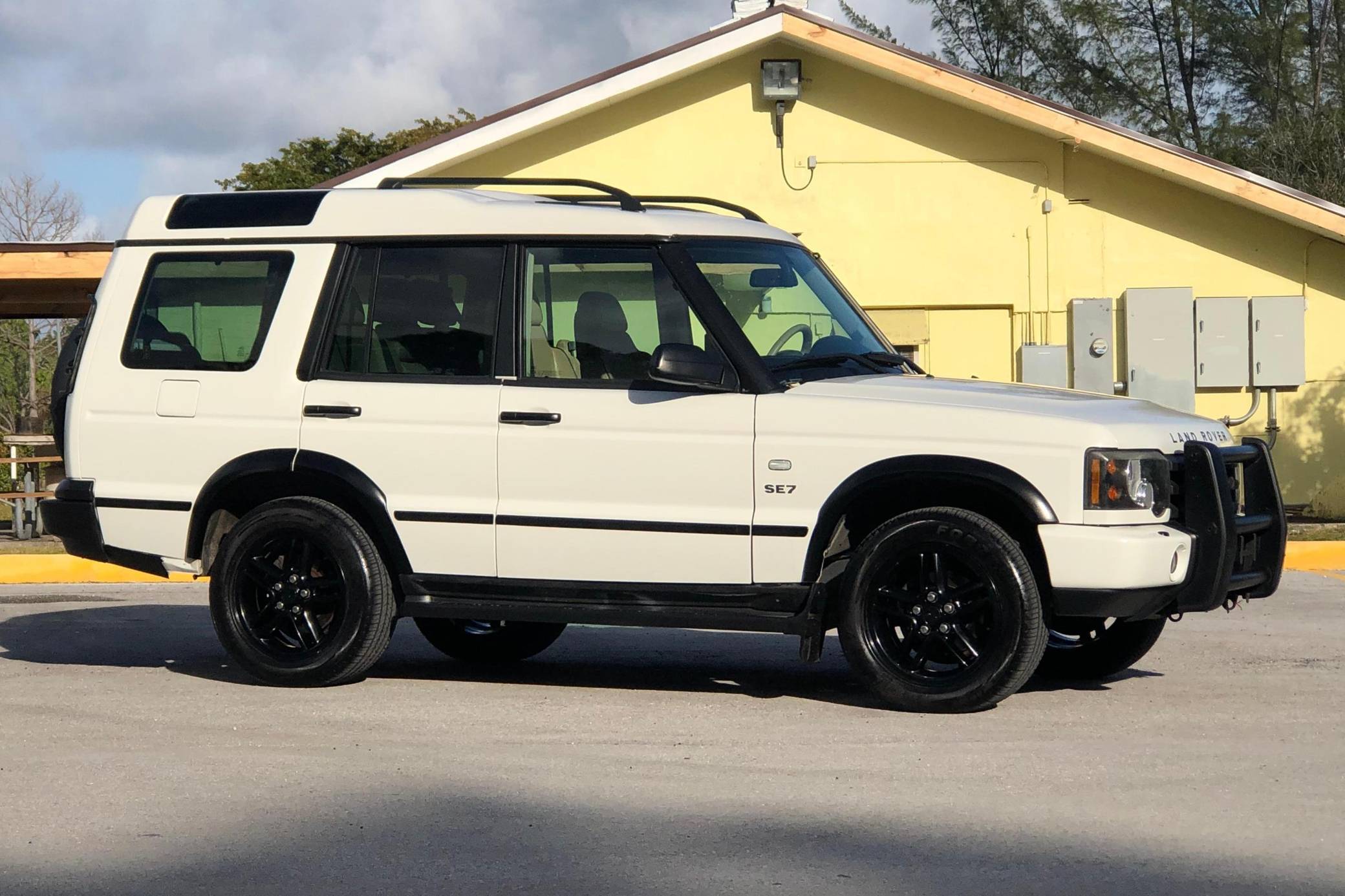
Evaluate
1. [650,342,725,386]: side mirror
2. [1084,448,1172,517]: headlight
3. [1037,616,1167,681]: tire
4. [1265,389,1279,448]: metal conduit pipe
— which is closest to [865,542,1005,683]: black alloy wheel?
[1084,448,1172,517]: headlight

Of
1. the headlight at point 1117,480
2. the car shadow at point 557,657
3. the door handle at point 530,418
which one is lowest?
the car shadow at point 557,657

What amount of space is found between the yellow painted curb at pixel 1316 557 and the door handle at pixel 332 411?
8685mm

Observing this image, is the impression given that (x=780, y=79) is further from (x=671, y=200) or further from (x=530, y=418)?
(x=530, y=418)

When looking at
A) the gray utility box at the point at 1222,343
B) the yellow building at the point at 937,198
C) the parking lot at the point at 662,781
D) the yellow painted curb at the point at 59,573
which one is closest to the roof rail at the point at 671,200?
the parking lot at the point at 662,781

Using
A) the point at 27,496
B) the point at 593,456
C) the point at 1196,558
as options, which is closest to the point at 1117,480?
the point at 1196,558

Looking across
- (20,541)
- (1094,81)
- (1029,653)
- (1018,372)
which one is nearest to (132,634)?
(1029,653)

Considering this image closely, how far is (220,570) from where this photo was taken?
295 inches

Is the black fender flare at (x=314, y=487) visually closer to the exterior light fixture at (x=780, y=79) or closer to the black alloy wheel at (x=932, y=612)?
the black alloy wheel at (x=932, y=612)

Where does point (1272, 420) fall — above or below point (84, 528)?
above

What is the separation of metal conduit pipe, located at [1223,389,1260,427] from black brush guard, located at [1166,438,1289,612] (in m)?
11.3

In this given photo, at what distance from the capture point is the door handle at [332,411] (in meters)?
7.31

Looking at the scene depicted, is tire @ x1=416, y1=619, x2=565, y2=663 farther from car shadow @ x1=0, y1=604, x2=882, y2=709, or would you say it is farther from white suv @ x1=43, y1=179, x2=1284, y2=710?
white suv @ x1=43, y1=179, x2=1284, y2=710

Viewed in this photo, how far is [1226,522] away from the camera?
254 inches

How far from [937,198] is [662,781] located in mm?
13396
